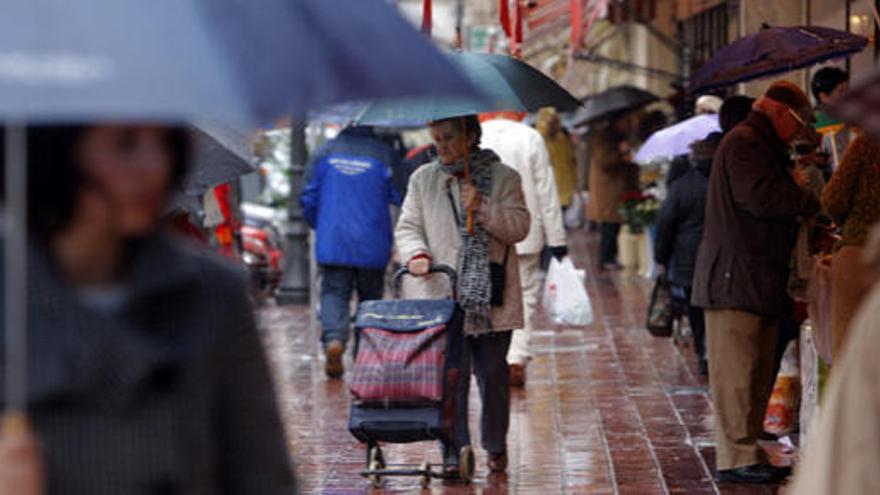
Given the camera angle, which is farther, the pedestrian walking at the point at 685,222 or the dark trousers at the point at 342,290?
the dark trousers at the point at 342,290

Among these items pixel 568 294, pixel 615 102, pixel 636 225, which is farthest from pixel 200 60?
pixel 615 102

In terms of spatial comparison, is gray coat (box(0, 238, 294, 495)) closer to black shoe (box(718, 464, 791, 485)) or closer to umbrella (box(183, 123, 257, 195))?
umbrella (box(183, 123, 257, 195))

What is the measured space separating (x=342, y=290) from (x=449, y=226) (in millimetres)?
4361

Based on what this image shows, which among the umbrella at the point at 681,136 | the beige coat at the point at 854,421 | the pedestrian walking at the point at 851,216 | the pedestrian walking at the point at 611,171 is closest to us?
the beige coat at the point at 854,421

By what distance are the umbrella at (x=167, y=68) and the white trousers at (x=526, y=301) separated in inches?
377

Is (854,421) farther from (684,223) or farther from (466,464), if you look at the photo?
(684,223)

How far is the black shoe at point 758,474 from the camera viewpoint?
940 cm

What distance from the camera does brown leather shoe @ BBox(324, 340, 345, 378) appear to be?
14.1 m

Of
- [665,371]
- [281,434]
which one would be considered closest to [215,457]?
[281,434]

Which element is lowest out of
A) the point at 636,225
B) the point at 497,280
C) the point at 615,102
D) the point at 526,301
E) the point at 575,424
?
the point at 575,424

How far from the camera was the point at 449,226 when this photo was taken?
32.2 feet

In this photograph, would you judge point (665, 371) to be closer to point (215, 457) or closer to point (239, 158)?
point (239, 158)

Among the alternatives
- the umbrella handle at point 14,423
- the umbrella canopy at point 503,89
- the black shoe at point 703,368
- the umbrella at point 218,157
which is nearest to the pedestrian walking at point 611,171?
the black shoe at point 703,368

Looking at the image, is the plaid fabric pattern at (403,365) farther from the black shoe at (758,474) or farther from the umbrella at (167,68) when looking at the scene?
the umbrella at (167,68)
